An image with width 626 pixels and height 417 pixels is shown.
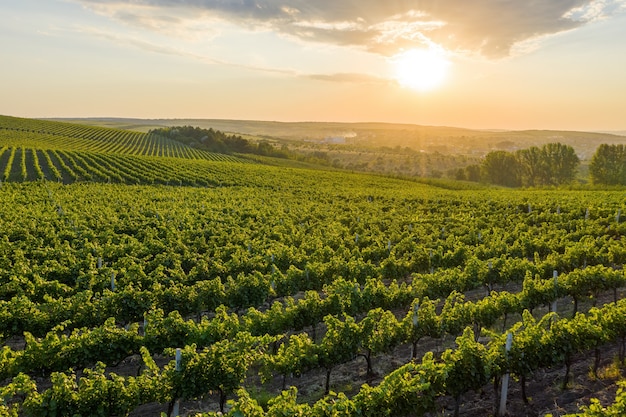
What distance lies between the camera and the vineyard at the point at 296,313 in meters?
→ 9.17

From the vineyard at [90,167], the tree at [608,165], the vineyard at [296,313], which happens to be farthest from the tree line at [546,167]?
the vineyard at [90,167]

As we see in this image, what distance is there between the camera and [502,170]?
105 metres

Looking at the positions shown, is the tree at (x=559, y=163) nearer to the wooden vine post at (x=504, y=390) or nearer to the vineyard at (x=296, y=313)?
the vineyard at (x=296, y=313)

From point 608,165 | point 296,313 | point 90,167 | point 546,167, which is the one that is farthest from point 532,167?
point 296,313

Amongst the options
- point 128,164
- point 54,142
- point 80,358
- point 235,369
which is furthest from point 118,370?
point 54,142

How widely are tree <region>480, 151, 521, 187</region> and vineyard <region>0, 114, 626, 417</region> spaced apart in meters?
78.7

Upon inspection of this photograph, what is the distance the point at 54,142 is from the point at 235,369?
336ft

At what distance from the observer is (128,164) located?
6494 centimetres

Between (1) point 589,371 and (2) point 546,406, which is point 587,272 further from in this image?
(2) point 546,406

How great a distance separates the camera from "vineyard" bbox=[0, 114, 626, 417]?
30.1ft

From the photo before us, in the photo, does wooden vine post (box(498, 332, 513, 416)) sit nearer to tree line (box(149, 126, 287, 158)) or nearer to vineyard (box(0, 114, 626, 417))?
vineyard (box(0, 114, 626, 417))

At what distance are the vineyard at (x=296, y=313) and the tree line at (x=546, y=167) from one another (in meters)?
67.5

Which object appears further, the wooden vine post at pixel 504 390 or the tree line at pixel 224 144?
the tree line at pixel 224 144

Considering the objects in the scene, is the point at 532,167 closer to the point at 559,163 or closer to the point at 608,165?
the point at 559,163
